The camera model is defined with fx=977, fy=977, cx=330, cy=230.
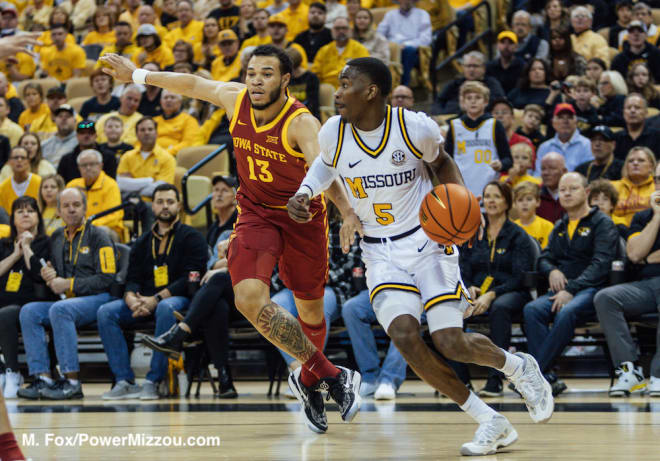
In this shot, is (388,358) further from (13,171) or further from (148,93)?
(148,93)

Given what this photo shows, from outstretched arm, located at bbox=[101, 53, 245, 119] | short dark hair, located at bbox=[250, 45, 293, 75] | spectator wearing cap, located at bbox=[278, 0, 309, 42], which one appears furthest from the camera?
spectator wearing cap, located at bbox=[278, 0, 309, 42]

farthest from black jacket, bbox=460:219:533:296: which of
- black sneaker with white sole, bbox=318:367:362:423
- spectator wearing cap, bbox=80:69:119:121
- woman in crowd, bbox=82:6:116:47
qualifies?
woman in crowd, bbox=82:6:116:47

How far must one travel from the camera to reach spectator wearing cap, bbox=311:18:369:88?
11.7 meters

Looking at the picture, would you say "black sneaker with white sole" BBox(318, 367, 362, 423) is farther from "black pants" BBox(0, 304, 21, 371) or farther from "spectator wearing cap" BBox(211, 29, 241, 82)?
"spectator wearing cap" BBox(211, 29, 241, 82)

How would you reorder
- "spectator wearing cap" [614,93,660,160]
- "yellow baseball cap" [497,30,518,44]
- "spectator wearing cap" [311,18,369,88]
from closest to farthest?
"spectator wearing cap" [614,93,660,160], "yellow baseball cap" [497,30,518,44], "spectator wearing cap" [311,18,369,88]

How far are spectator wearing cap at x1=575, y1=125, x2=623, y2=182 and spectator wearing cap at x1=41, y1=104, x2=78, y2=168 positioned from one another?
19.6 feet

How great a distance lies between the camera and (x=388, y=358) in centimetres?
770

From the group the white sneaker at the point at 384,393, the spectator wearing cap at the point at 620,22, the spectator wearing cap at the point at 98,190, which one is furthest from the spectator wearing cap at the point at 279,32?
the white sneaker at the point at 384,393

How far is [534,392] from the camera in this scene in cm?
486

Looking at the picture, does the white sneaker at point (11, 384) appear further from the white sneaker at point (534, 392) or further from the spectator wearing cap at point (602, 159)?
the spectator wearing cap at point (602, 159)

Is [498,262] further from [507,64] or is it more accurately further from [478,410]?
[507,64]

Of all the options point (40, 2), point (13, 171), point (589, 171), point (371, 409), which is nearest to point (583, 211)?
point (589, 171)

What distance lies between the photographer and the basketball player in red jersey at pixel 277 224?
5.37m

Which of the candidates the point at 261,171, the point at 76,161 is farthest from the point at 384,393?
the point at 76,161
